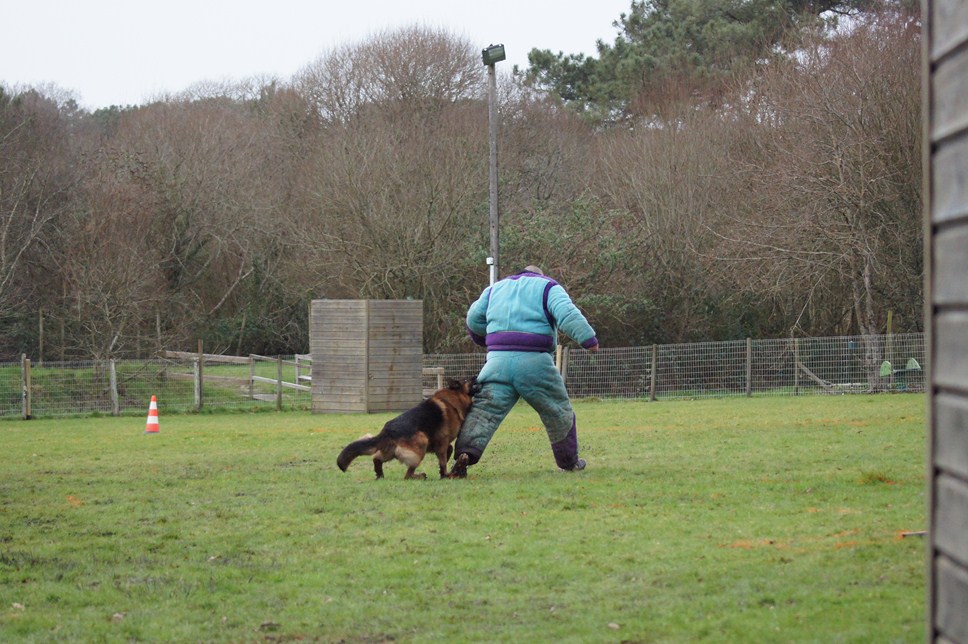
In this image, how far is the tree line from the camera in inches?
1075

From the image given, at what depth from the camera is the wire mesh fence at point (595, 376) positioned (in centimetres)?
2422

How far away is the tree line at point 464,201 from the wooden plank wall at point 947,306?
24.8m

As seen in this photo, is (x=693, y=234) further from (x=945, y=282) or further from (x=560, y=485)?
A: (x=945, y=282)

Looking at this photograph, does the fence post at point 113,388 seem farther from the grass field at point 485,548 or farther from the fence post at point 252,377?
the grass field at point 485,548

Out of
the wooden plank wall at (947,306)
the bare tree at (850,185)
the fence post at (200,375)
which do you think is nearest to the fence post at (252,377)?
the fence post at (200,375)

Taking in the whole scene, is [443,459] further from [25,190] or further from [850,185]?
[25,190]

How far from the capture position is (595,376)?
2642 centimetres

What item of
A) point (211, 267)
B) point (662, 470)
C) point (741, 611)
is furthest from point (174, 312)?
point (741, 611)

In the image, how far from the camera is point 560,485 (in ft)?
30.6

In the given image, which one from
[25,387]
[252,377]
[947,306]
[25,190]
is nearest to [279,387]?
[252,377]

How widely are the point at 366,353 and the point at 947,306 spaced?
65.2ft

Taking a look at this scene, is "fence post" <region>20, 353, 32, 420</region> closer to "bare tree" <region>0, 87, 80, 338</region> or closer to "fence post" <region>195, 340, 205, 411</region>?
"fence post" <region>195, 340, 205, 411</region>

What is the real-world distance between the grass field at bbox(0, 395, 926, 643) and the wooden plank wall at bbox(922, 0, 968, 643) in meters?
1.74

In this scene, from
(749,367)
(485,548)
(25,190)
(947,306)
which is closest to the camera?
(947,306)
